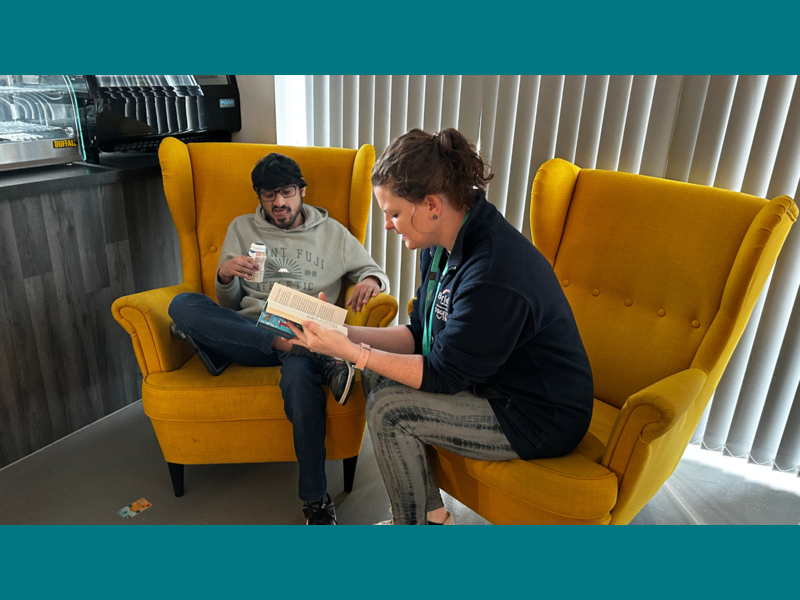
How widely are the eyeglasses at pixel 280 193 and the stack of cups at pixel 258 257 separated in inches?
6.8

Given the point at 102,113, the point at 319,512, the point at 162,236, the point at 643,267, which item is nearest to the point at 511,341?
the point at 643,267

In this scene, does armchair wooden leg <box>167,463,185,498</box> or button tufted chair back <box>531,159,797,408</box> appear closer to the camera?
button tufted chair back <box>531,159,797,408</box>

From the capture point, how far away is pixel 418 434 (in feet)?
4.86

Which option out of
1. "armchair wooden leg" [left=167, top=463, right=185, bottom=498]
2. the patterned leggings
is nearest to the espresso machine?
"armchair wooden leg" [left=167, top=463, right=185, bottom=498]

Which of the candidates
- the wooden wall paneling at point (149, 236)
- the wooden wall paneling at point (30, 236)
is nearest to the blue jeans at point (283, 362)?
the wooden wall paneling at point (30, 236)

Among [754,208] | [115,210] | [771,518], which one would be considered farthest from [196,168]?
[771,518]

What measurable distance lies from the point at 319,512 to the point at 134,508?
62cm

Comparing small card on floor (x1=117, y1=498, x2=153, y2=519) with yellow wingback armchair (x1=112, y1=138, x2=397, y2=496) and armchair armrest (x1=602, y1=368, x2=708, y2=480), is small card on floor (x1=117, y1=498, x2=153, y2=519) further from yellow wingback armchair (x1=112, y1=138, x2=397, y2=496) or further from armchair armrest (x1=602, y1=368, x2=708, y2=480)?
armchair armrest (x1=602, y1=368, x2=708, y2=480)

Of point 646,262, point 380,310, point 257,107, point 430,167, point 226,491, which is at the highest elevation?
point 257,107

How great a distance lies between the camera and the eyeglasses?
1968 millimetres

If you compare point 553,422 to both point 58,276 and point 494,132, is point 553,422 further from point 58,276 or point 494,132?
point 58,276

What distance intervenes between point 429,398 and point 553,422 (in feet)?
0.98

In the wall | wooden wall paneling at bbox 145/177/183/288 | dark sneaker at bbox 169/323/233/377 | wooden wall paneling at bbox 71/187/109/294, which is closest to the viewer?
dark sneaker at bbox 169/323/233/377

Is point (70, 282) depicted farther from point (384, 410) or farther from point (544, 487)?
point (544, 487)
